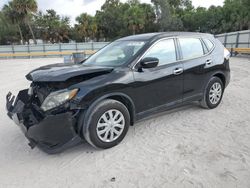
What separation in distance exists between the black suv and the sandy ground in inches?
10.6

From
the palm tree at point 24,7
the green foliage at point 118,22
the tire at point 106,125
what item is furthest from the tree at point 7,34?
the tire at point 106,125

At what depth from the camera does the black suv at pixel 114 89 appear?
10.4 feet

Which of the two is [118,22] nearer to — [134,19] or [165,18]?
[134,19]

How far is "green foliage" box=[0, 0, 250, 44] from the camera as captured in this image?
131 feet

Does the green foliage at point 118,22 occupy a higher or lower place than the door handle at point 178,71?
higher

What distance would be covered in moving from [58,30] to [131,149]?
Answer: 43.9m

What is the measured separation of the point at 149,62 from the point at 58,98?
1454mm

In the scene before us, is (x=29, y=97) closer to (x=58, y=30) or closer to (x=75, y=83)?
(x=75, y=83)

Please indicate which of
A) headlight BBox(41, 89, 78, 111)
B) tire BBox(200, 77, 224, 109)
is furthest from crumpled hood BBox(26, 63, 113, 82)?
tire BBox(200, 77, 224, 109)

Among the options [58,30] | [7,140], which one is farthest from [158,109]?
[58,30]

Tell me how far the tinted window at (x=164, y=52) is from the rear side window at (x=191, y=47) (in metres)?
0.26

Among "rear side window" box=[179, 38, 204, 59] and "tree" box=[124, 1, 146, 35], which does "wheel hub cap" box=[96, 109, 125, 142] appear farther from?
"tree" box=[124, 1, 146, 35]

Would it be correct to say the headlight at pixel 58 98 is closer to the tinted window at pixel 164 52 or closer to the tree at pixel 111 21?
the tinted window at pixel 164 52

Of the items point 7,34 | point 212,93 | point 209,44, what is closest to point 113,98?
point 212,93
